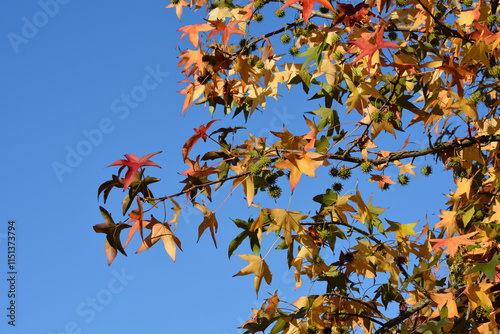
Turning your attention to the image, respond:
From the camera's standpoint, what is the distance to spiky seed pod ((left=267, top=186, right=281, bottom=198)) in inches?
110

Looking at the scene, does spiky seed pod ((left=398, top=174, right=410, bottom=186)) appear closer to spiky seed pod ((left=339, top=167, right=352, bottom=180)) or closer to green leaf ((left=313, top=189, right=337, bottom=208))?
spiky seed pod ((left=339, top=167, right=352, bottom=180))

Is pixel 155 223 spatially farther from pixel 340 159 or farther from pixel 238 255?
pixel 340 159

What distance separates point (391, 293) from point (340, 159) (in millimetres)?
1064

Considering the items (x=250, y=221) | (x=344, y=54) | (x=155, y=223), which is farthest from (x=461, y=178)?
(x=155, y=223)

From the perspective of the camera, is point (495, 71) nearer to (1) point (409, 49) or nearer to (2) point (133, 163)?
(1) point (409, 49)

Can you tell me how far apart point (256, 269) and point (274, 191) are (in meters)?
0.42

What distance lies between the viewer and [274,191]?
2805 millimetres

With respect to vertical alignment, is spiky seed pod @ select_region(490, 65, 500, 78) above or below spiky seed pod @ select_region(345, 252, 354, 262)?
above

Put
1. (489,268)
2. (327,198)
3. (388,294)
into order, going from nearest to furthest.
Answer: (489,268) → (327,198) → (388,294)

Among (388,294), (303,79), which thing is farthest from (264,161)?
(388,294)

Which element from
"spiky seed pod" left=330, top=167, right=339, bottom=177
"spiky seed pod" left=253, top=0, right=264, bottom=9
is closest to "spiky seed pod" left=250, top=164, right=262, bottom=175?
"spiky seed pod" left=330, top=167, right=339, bottom=177

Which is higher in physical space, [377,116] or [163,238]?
[377,116]

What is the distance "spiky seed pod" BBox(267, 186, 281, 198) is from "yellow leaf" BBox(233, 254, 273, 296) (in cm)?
33

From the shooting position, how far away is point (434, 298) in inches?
107
